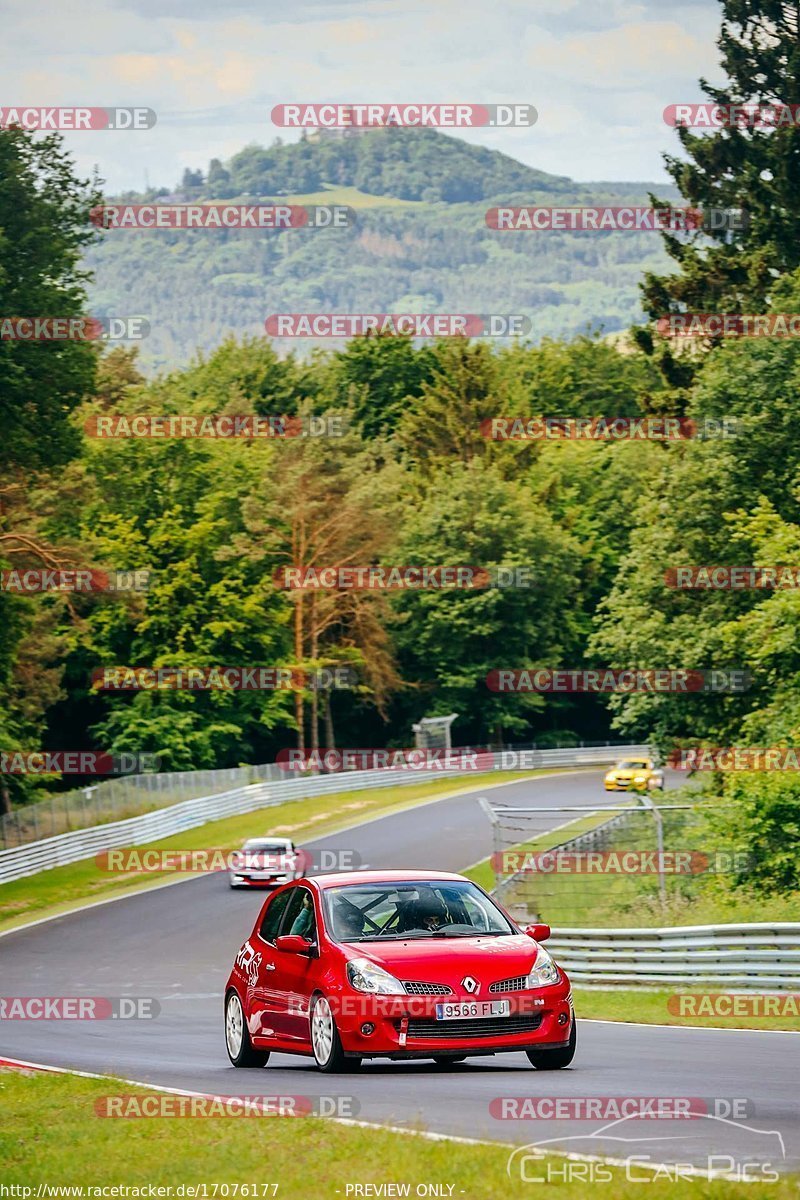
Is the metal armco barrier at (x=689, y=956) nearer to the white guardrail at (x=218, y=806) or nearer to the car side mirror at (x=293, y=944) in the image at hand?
the car side mirror at (x=293, y=944)

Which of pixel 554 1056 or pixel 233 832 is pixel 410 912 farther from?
pixel 233 832

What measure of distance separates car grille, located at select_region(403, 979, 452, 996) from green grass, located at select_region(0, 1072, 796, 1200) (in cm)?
207

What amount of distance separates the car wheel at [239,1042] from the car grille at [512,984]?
9.19ft

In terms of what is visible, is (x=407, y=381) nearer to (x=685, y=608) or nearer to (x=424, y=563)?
(x=424, y=563)

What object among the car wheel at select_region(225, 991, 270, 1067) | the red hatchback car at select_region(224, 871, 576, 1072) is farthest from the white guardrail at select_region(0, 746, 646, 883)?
the red hatchback car at select_region(224, 871, 576, 1072)

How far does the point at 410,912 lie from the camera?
1348 cm

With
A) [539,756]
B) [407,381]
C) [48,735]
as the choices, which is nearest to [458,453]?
[407,381]

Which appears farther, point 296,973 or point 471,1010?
point 296,973

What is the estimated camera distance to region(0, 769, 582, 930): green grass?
146 ft

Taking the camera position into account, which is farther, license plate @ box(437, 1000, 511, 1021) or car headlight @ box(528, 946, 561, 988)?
car headlight @ box(528, 946, 561, 988)

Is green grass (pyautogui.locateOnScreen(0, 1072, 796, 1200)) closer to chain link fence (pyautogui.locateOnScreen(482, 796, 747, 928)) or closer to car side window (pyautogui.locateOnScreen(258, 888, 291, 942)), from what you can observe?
car side window (pyautogui.locateOnScreen(258, 888, 291, 942))

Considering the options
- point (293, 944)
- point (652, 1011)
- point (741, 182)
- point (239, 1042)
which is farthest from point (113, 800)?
point (293, 944)

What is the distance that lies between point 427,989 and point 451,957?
1.09 feet

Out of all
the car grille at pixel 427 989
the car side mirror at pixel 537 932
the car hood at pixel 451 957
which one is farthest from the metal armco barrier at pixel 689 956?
the car grille at pixel 427 989
